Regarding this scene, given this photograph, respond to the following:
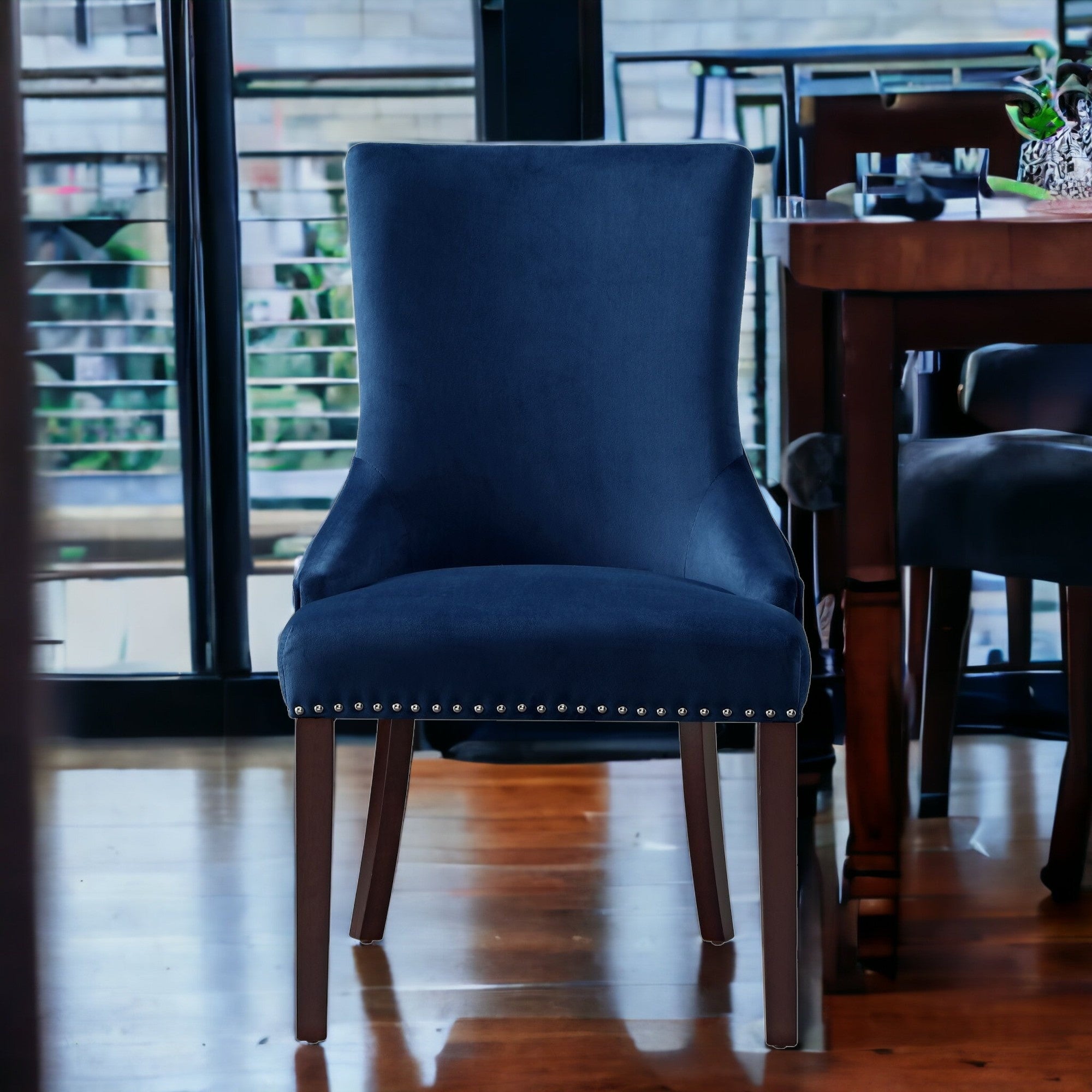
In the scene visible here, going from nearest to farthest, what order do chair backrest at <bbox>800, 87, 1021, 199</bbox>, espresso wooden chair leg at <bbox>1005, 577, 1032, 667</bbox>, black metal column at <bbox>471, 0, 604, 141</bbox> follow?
chair backrest at <bbox>800, 87, 1021, 199</bbox> < black metal column at <bbox>471, 0, 604, 141</bbox> < espresso wooden chair leg at <bbox>1005, 577, 1032, 667</bbox>

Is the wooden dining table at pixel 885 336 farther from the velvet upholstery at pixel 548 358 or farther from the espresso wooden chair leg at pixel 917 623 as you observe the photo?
the espresso wooden chair leg at pixel 917 623

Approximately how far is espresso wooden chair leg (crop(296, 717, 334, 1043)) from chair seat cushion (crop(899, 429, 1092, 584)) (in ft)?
2.86

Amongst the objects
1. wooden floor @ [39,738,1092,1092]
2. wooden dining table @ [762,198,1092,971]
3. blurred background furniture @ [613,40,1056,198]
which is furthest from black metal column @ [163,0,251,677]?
wooden dining table @ [762,198,1092,971]

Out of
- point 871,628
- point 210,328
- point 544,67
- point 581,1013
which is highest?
point 544,67

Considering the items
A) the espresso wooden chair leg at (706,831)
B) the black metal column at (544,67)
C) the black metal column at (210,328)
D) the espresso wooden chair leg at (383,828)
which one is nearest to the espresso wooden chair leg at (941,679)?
the espresso wooden chair leg at (706,831)

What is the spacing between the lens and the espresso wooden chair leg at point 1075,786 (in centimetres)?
171

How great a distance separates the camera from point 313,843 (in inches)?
51.7

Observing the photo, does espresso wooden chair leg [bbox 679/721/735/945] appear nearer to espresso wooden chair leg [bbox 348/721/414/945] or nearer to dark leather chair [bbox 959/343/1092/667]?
espresso wooden chair leg [bbox 348/721/414/945]

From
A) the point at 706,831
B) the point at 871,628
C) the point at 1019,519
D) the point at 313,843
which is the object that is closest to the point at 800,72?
the point at 1019,519

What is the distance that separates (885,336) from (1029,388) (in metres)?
0.91

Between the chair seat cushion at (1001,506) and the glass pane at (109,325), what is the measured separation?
135 cm

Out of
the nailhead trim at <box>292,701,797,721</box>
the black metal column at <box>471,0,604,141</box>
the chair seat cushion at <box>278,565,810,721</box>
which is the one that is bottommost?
the nailhead trim at <box>292,701,797,721</box>

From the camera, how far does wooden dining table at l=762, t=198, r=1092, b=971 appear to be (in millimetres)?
1344

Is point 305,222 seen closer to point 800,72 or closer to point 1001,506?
point 800,72
